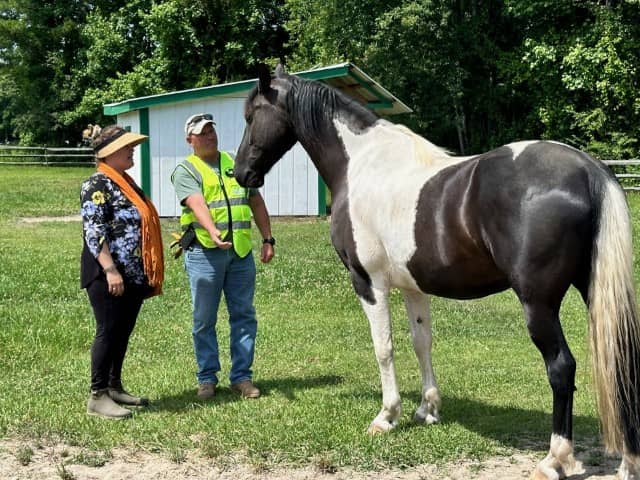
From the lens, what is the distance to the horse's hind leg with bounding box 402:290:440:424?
5309 millimetres

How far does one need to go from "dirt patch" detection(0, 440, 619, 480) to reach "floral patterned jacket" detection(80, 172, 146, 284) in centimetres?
134

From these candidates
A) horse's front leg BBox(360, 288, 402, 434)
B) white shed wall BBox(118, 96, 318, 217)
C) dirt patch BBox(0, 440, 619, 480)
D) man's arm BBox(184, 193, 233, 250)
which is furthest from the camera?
white shed wall BBox(118, 96, 318, 217)

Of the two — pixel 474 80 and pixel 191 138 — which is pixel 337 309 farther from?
pixel 474 80

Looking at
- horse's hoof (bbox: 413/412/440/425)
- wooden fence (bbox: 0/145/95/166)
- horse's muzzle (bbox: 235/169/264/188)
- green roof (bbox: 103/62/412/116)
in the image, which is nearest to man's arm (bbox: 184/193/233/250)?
horse's muzzle (bbox: 235/169/264/188)

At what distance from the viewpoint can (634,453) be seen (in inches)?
156

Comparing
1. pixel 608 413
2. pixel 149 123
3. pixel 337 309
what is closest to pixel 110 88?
pixel 149 123

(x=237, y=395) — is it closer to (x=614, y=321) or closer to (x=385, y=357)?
(x=385, y=357)

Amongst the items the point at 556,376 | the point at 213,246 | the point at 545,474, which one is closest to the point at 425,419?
the point at 545,474

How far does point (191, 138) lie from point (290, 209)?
42.6ft

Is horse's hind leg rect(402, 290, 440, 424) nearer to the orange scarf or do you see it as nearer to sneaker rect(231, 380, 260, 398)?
sneaker rect(231, 380, 260, 398)

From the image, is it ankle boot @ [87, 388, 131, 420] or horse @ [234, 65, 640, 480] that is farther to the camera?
ankle boot @ [87, 388, 131, 420]

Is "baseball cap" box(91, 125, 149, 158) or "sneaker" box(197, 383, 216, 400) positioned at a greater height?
"baseball cap" box(91, 125, 149, 158)

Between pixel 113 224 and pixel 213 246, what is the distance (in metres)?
0.76

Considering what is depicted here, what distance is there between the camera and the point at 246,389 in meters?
6.01
